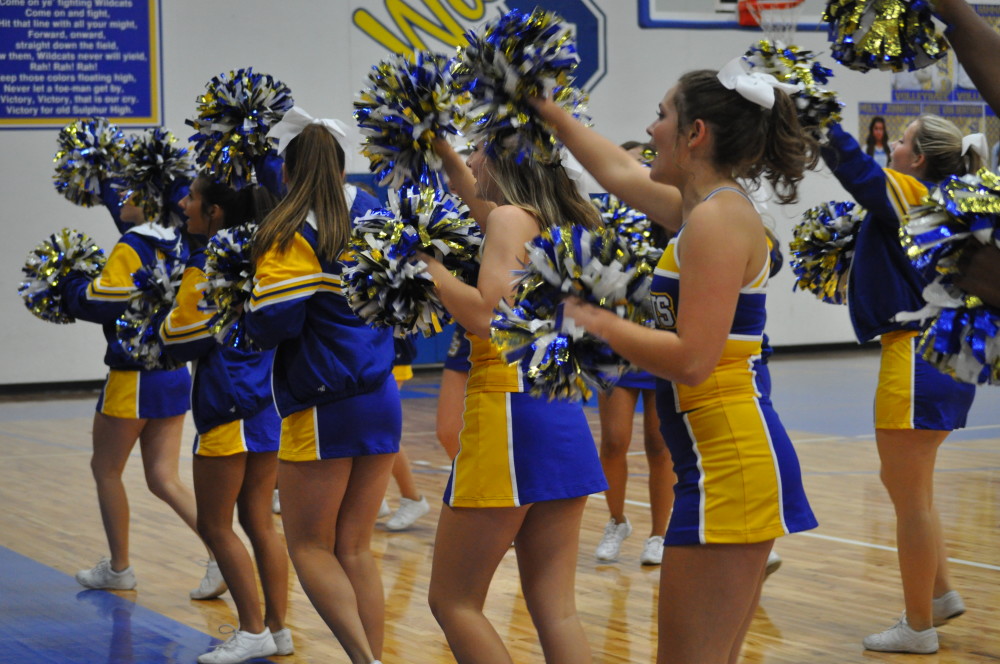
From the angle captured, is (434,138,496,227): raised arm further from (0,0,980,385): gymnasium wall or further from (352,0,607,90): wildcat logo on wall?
(352,0,607,90): wildcat logo on wall

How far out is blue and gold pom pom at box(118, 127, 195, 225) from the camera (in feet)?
14.5

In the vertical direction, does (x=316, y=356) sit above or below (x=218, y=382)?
above

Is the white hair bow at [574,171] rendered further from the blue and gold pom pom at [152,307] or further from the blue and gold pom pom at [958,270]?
the blue and gold pom pom at [152,307]

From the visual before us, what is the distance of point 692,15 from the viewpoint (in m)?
13.8

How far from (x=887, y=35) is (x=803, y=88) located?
26cm

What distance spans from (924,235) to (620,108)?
12.2 meters

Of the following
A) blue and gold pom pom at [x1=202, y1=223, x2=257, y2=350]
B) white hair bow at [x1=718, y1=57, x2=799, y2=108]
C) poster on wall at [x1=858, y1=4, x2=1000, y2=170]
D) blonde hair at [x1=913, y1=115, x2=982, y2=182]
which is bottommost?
blue and gold pom pom at [x1=202, y1=223, x2=257, y2=350]

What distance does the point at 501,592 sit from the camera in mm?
4496

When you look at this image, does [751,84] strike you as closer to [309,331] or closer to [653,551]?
[309,331]

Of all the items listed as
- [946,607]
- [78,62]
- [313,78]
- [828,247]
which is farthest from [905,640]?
[78,62]

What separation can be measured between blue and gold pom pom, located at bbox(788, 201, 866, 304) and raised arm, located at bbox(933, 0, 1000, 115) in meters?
2.10

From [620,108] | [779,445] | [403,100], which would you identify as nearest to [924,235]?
[779,445]

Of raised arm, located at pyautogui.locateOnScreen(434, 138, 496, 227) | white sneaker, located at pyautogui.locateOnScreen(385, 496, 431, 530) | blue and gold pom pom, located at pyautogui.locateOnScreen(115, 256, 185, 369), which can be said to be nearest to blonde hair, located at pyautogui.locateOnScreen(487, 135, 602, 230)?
raised arm, located at pyautogui.locateOnScreen(434, 138, 496, 227)

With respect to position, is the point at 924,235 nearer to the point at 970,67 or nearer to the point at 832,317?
the point at 970,67
